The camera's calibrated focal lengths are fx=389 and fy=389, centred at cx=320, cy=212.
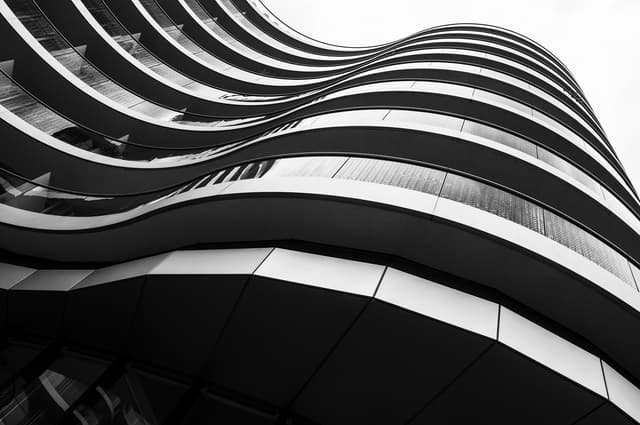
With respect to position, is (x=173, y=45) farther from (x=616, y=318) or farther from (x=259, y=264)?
(x=616, y=318)

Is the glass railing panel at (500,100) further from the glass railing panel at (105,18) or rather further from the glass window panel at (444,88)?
the glass railing panel at (105,18)

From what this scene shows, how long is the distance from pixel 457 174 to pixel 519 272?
2183mm

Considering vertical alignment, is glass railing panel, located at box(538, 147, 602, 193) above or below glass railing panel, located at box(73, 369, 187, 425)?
above

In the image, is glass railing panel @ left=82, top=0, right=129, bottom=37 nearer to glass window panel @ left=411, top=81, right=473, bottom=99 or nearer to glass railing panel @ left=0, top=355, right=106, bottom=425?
glass window panel @ left=411, top=81, right=473, bottom=99

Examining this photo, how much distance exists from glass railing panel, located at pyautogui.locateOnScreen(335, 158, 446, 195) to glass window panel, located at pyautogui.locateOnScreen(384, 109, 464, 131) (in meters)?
3.03

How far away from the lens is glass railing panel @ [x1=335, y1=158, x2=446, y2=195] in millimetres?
6762

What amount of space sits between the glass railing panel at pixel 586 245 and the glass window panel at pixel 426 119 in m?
3.65

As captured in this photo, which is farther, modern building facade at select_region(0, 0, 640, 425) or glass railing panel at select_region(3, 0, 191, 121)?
glass railing panel at select_region(3, 0, 191, 121)

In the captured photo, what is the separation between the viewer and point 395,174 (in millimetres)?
7055

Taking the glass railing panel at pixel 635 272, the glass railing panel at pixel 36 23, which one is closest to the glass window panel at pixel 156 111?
the glass railing panel at pixel 36 23

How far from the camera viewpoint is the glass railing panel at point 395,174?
676 cm

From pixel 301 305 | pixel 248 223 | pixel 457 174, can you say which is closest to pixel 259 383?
pixel 301 305

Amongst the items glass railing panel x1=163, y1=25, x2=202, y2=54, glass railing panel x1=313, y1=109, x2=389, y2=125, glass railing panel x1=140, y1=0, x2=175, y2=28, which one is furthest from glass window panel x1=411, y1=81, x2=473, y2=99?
glass railing panel x1=140, y1=0, x2=175, y2=28

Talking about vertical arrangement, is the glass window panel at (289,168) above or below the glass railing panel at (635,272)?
above
